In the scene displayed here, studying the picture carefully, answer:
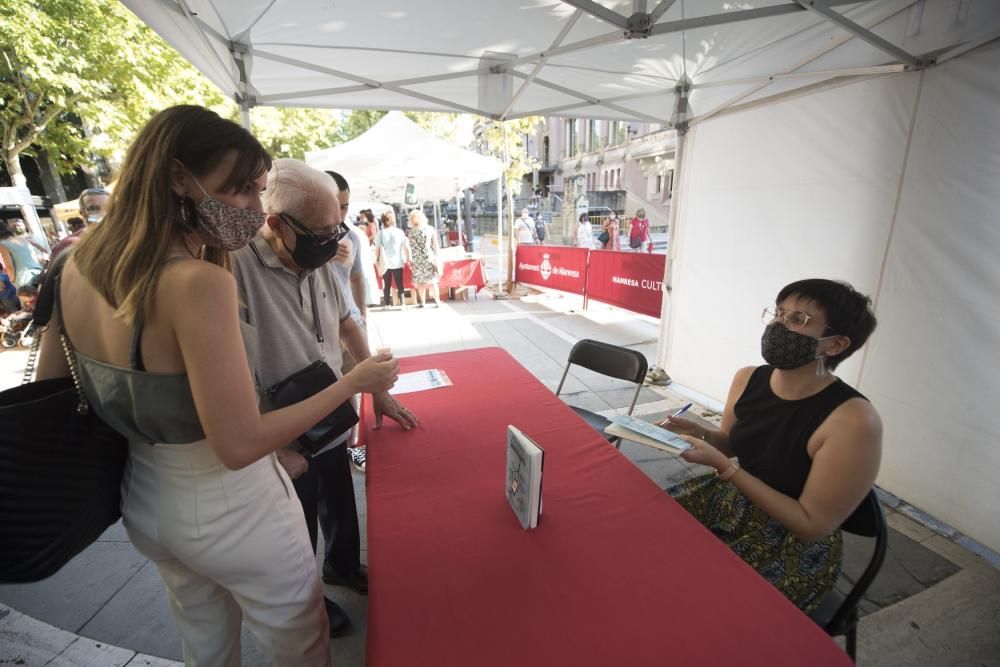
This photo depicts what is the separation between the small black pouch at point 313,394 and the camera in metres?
1.35

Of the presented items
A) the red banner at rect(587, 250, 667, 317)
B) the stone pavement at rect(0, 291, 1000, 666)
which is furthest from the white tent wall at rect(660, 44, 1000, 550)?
the red banner at rect(587, 250, 667, 317)

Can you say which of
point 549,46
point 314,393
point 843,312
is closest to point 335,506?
point 314,393

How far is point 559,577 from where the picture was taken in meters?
1.05

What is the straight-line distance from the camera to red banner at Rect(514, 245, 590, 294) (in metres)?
7.95

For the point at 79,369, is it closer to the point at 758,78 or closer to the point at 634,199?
the point at 758,78

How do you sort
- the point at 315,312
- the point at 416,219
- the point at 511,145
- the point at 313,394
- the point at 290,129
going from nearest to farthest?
1. the point at 313,394
2. the point at 315,312
3. the point at 416,219
4. the point at 511,145
5. the point at 290,129

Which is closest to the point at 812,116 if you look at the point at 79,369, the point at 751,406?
the point at 751,406

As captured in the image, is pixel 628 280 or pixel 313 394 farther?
pixel 628 280

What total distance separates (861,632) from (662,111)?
4.16m

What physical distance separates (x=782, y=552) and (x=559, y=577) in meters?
0.85

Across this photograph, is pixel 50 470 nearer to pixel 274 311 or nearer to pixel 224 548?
pixel 224 548

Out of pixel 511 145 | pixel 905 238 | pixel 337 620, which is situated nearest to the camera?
pixel 337 620

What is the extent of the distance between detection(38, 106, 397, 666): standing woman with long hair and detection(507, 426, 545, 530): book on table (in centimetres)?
46

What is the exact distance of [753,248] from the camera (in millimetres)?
3475
